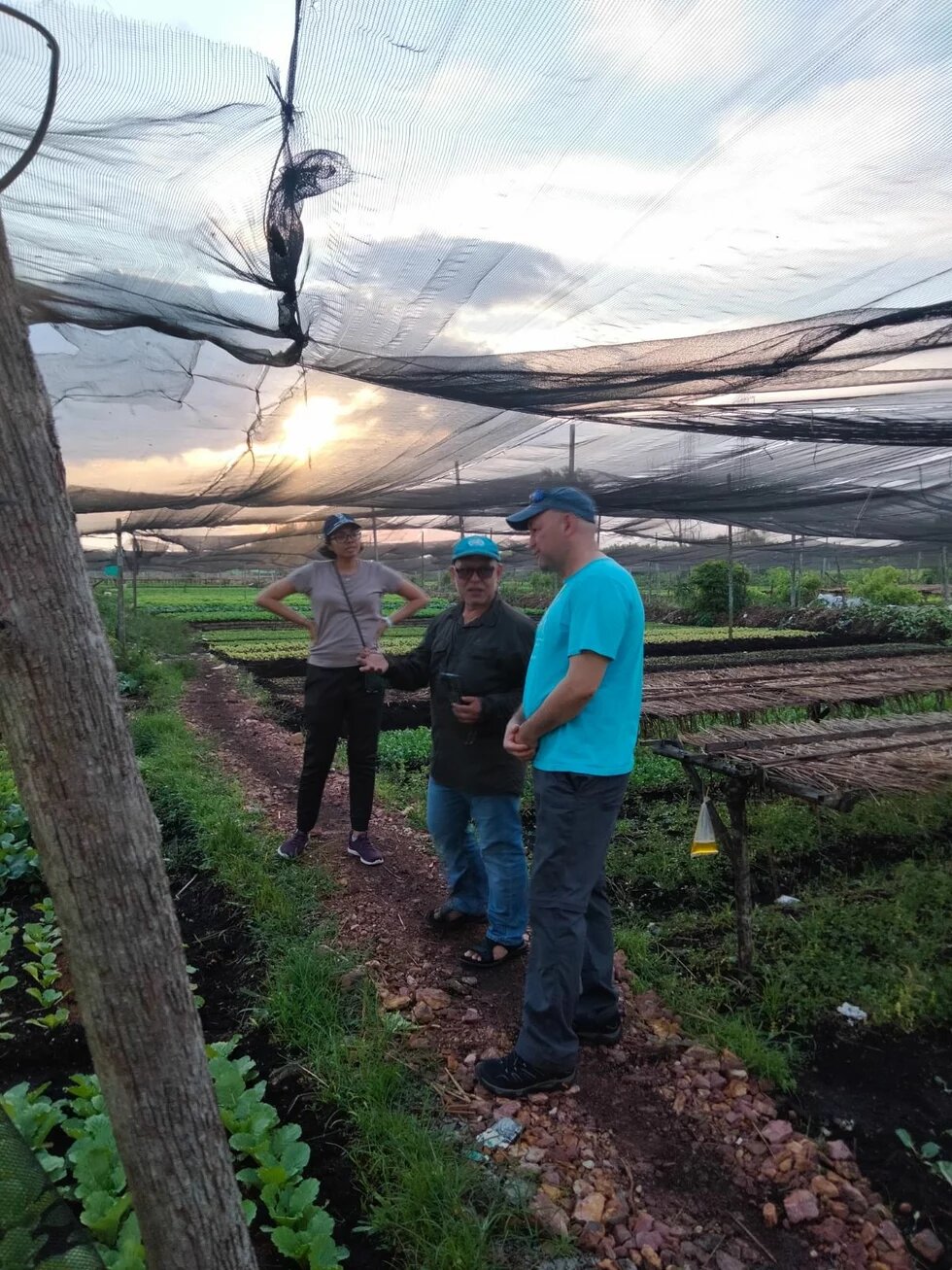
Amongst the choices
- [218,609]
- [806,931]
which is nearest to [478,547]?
[806,931]

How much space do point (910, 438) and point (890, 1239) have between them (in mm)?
4561

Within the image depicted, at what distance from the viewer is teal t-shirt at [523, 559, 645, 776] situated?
2.35 metres

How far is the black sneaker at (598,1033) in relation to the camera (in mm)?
2783

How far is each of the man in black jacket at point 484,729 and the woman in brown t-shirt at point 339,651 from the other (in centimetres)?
73

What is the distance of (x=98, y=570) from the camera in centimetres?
3375

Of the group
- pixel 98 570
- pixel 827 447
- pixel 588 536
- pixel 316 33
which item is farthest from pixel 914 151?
pixel 98 570

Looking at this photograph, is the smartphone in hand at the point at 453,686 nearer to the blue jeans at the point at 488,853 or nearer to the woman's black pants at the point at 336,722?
the blue jeans at the point at 488,853

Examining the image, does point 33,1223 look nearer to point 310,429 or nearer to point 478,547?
point 478,547

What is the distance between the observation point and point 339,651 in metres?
3.97

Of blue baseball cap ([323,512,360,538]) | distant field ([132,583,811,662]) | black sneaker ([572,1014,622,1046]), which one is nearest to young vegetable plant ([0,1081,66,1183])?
black sneaker ([572,1014,622,1046])

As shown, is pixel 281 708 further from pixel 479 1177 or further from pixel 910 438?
pixel 479 1177

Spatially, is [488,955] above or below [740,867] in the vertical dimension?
below

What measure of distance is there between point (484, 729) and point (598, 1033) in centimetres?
112

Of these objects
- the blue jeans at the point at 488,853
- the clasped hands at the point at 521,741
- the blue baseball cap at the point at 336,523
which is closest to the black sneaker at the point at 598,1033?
the blue jeans at the point at 488,853
